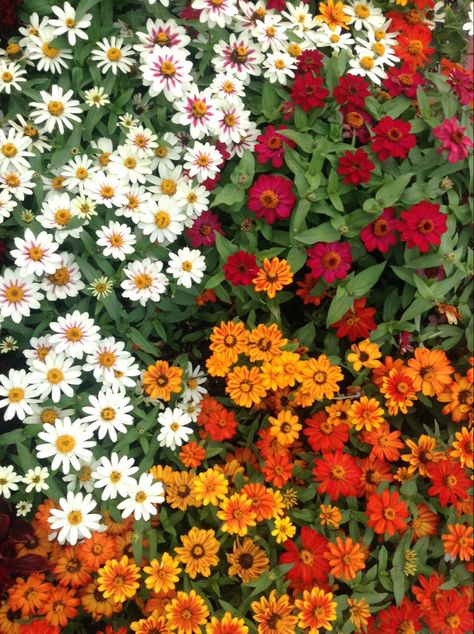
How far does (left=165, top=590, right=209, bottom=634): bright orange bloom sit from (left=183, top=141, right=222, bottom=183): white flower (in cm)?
121

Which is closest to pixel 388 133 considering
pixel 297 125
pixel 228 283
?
pixel 297 125

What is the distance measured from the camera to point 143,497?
1.61m

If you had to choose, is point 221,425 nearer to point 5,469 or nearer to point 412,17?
point 5,469

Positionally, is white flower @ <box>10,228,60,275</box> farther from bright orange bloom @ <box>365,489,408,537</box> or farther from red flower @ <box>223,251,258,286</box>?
bright orange bloom @ <box>365,489,408,537</box>

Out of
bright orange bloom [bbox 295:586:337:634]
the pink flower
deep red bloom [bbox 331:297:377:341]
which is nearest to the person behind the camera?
bright orange bloom [bbox 295:586:337:634]

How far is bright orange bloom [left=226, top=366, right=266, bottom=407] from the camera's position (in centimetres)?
172

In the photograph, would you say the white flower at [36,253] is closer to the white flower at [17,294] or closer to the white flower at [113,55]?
the white flower at [17,294]

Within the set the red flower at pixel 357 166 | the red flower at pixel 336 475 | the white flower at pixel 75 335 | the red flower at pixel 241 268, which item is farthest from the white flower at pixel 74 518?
the red flower at pixel 357 166

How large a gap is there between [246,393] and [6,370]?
2.45ft

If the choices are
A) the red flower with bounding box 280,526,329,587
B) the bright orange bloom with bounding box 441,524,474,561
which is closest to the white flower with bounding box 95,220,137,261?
the red flower with bounding box 280,526,329,587

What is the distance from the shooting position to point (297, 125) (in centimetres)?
181

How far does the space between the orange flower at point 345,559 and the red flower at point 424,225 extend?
0.87 metres

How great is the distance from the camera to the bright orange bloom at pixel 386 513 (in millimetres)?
1583

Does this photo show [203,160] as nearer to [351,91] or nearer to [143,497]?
[351,91]
